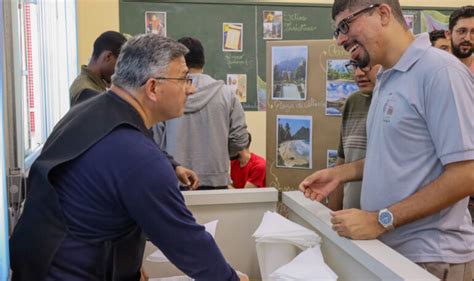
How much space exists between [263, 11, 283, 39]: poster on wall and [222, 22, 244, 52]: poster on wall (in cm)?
21

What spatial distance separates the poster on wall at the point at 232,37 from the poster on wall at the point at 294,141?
1715mm

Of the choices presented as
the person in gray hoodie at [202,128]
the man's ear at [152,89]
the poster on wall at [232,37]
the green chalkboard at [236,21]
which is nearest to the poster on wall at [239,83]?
the green chalkboard at [236,21]

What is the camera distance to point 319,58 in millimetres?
2359

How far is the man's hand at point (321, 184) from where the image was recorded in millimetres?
1599

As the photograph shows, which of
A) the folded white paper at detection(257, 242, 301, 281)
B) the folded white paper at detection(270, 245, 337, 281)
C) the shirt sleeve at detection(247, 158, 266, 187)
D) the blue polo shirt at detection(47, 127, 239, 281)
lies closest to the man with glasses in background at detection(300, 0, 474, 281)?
the folded white paper at detection(270, 245, 337, 281)

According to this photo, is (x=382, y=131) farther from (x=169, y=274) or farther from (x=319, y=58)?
(x=319, y=58)

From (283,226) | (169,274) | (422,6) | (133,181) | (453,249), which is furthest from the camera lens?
(422,6)

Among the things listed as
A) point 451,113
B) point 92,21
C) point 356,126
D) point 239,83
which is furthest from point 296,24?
point 451,113

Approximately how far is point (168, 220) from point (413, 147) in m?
0.67

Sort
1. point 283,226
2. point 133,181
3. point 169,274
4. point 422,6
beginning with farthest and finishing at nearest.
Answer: point 422,6, point 169,274, point 283,226, point 133,181

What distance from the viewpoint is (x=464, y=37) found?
2791mm

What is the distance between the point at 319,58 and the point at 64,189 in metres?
1.54

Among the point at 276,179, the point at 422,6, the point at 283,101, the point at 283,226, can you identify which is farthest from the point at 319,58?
the point at 422,6

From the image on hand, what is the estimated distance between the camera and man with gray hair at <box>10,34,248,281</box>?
3.76ft
